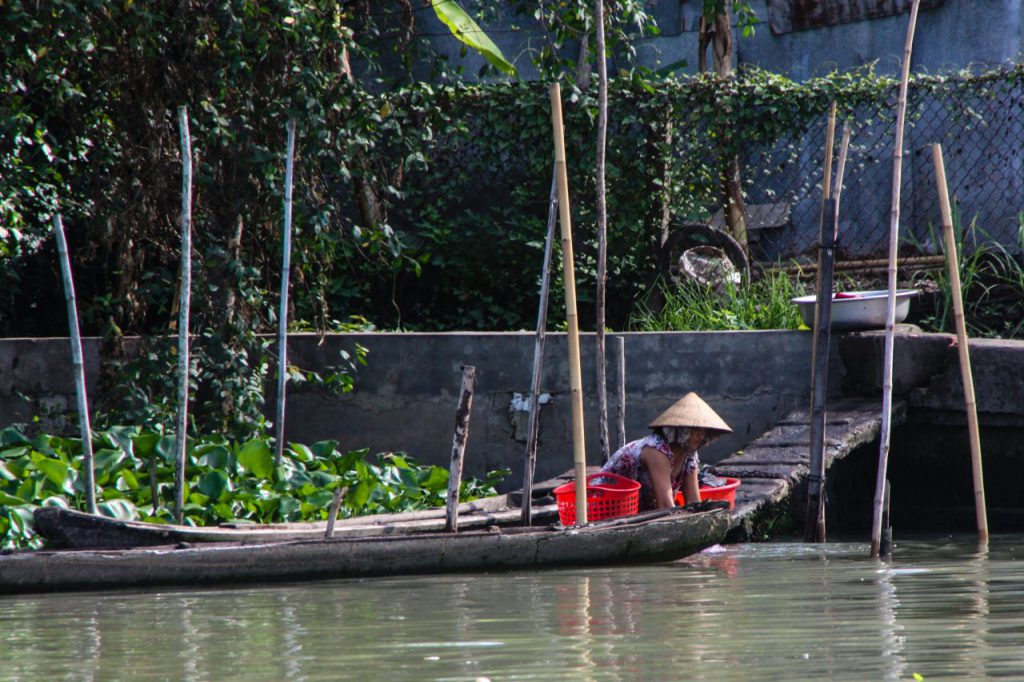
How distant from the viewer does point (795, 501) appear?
7121 mm

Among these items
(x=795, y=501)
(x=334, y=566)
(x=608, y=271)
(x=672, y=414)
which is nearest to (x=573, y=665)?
(x=334, y=566)

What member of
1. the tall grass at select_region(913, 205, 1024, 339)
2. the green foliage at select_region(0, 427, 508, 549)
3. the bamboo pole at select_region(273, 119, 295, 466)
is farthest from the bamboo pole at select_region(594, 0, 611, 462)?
the tall grass at select_region(913, 205, 1024, 339)

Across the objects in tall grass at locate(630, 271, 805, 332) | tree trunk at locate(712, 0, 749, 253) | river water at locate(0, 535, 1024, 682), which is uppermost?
tree trunk at locate(712, 0, 749, 253)

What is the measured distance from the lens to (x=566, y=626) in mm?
4348

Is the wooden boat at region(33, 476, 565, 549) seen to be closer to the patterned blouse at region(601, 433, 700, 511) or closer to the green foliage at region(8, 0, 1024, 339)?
the patterned blouse at region(601, 433, 700, 511)

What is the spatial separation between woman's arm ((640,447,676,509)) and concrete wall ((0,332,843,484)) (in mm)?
1755

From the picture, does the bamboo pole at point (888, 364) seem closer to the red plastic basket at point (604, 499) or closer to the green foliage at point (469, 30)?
the red plastic basket at point (604, 499)

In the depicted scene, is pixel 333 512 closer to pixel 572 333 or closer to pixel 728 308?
pixel 572 333

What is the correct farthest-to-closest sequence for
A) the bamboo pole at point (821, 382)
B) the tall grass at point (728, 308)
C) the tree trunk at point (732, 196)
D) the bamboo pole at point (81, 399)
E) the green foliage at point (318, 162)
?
the tree trunk at point (732, 196) < the tall grass at point (728, 308) < the green foliage at point (318, 162) < the bamboo pole at point (821, 382) < the bamboo pole at point (81, 399)

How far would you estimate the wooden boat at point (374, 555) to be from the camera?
5238mm

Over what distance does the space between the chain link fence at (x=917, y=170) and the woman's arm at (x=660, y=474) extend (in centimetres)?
346

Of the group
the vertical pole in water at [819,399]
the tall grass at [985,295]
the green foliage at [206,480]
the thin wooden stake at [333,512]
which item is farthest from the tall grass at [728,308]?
the thin wooden stake at [333,512]

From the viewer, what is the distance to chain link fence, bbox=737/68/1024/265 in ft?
30.3

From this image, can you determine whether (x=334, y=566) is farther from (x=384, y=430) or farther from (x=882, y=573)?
(x=384, y=430)
